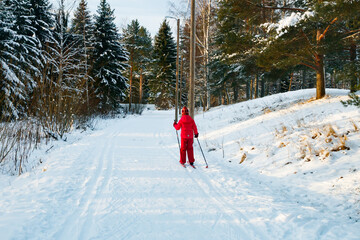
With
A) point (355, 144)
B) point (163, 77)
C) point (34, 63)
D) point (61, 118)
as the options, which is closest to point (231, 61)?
point (355, 144)

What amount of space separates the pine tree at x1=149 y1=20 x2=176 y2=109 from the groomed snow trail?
30.4 meters

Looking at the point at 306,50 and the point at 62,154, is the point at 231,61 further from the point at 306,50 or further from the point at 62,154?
the point at 62,154

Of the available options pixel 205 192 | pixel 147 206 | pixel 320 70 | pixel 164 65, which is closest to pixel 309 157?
pixel 205 192

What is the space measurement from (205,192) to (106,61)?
20.0 metres

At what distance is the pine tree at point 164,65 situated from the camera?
3356 centimetres

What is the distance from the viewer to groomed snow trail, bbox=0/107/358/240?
2.81m

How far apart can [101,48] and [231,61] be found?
15447mm

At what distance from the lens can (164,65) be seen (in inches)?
1355

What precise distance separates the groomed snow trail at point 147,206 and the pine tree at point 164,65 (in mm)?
30447

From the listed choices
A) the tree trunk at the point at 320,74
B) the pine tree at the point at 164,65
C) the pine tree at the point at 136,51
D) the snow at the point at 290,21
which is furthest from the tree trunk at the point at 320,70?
the pine tree at the point at 164,65

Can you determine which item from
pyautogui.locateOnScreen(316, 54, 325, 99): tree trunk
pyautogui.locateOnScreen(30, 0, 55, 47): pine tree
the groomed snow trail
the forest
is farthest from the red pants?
pyautogui.locateOnScreen(30, 0, 55, 47): pine tree

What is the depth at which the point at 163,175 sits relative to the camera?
5129mm

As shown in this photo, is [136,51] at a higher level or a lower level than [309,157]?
higher

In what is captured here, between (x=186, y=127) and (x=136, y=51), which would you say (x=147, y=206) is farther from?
(x=136, y=51)
